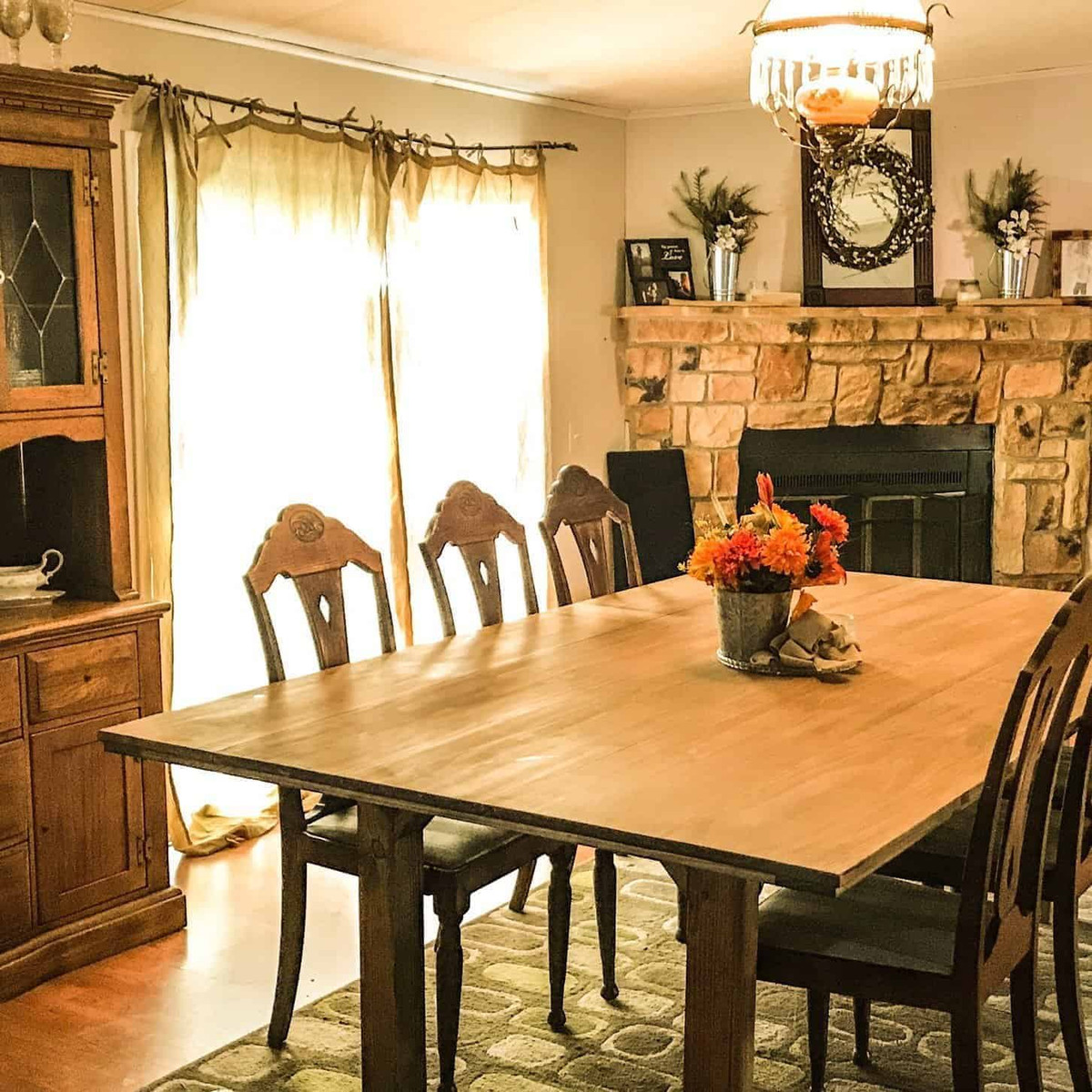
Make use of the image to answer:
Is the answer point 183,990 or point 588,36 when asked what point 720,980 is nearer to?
point 183,990

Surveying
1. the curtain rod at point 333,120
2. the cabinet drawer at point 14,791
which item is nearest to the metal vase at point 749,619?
the cabinet drawer at point 14,791

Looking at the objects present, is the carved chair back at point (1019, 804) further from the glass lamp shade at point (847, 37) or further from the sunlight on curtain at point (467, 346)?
the sunlight on curtain at point (467, 346)

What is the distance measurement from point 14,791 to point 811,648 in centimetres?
183

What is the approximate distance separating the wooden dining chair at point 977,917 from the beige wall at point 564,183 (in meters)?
3.10

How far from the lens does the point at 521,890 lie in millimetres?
3809

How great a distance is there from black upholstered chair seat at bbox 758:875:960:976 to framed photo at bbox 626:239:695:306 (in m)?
3.72

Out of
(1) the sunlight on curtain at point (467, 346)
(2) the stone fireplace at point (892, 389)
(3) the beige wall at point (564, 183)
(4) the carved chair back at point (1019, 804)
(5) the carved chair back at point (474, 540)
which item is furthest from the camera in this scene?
(2) the stone fireplace at point (892, 389)

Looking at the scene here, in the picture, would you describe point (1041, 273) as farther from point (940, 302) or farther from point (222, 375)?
point (222, 375)

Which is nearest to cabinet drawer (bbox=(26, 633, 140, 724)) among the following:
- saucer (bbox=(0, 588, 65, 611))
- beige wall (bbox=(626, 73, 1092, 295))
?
saucer (bbox=(0, 588, 65, 611))

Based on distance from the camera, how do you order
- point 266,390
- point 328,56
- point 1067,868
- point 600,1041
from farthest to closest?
point 328,56
point 266,390
point 600,1041
point 1067,868

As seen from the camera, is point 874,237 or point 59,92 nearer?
point 59,92

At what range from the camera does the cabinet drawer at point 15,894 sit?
3377 mm

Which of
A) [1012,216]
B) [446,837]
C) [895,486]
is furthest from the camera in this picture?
[895,486]

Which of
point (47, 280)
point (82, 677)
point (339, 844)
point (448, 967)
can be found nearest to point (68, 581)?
point (82, 677)
